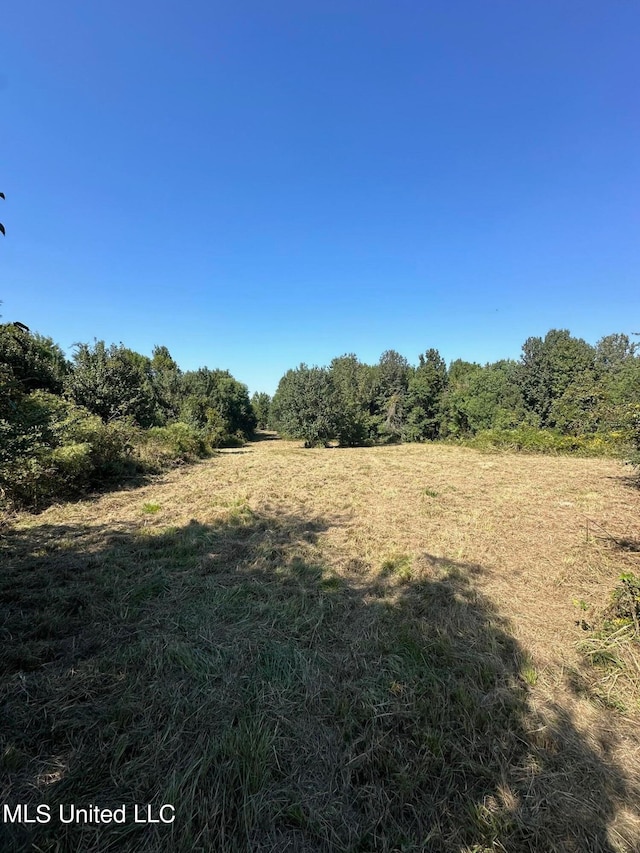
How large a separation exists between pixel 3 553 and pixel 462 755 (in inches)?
225

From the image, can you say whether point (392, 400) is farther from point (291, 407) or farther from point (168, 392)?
point (168, 392)

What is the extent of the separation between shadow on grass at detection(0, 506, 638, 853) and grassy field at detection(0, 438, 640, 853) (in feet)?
0.04

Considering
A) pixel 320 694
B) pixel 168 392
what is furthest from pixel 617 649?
pixel 168 392

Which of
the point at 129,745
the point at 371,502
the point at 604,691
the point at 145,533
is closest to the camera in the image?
the point at 129,745

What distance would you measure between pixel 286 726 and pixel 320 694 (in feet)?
1.09

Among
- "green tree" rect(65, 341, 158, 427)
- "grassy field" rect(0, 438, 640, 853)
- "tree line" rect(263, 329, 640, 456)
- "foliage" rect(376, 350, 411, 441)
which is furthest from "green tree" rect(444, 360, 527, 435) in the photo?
"green tree" rect(65, 341, 158, 427)

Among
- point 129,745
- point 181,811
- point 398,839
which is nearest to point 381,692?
point 398,839

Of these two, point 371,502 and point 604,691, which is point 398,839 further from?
point 371,502

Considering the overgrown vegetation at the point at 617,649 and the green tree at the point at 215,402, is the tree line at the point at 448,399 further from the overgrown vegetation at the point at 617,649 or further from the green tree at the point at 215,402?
the overgrown vegetation at the point at 617,649

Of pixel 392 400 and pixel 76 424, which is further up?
pixel 392 400

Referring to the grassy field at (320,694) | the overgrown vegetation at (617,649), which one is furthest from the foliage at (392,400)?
the overgrown vegetation at (617,649)

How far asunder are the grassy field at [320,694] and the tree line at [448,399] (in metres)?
18.6

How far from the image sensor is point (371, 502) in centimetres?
764

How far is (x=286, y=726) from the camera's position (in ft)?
6.96
